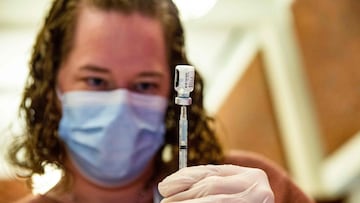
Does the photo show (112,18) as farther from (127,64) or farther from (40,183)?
(40,183)

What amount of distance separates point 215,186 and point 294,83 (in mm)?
1244

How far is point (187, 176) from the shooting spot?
0.55 metres

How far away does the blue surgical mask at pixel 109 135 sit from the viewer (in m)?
0.75

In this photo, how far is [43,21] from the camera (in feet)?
2.54

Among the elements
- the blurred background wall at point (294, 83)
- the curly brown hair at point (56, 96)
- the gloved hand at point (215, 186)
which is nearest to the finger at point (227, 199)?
the gloved hand at point (215, 186)

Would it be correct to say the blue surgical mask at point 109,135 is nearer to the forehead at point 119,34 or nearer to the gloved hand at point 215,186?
the forehead at point 119,34

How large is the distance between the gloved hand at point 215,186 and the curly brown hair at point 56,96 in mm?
93

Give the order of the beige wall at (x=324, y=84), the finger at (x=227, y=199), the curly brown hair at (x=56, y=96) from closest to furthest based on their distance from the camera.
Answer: the finger at (x=227, y=199), the curly brown hair at (x=56, y=96), the beige wall at (x=324, y=84)

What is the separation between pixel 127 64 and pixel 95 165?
13 centimetres

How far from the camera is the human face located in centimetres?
70

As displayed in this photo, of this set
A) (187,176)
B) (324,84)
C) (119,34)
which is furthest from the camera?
(324,84)

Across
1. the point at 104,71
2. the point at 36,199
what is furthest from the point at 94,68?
the point at 36,199

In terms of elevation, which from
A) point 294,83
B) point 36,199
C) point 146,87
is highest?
point 146,87

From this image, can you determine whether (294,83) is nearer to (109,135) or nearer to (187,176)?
(109,135)
